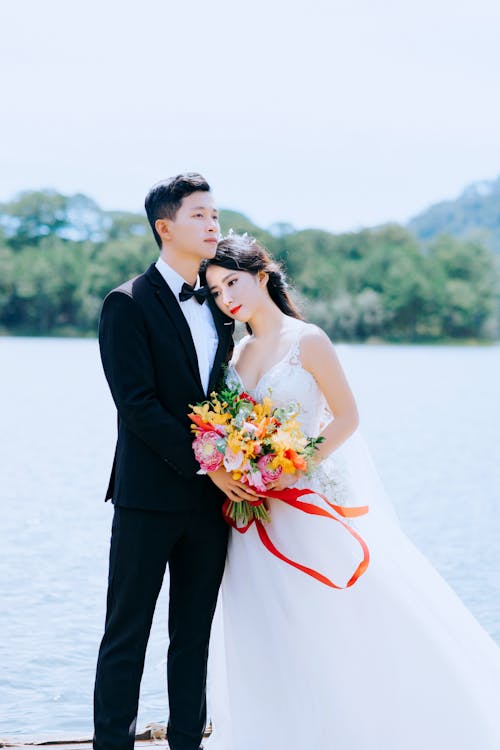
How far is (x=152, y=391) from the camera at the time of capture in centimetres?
304

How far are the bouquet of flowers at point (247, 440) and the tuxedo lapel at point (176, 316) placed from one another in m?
0.13

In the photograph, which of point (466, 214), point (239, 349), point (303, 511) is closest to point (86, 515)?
point (239, 349)

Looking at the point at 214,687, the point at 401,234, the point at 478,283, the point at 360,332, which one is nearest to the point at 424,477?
the point at 214,687

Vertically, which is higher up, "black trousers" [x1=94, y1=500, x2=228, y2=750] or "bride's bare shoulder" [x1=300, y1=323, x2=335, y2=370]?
"bride's bare shoulder" [x1=300, y1=323, x2=335, y2=370]

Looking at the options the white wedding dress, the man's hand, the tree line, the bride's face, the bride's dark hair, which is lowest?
the tree line

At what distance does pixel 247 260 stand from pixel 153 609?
120 centimetres

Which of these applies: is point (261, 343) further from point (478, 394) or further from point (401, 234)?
point (401, 234)

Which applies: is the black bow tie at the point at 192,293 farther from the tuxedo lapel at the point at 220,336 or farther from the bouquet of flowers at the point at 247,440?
the bouquet of flowers at the point at 247,440

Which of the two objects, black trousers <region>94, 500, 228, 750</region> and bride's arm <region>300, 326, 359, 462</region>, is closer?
black trousers <region>94, 500, 228, 750</region>

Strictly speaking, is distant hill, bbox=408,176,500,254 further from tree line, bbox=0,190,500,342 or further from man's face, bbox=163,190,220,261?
man's face, bbox=163,190,220,261

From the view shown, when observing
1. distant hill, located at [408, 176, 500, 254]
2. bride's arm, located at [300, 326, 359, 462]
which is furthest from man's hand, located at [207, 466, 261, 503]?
distant hill, located at [408, 176, 500, 254]

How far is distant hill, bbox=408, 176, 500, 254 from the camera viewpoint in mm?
132500

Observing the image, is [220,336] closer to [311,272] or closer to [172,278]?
[172,278]

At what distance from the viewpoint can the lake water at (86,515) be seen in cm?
509
